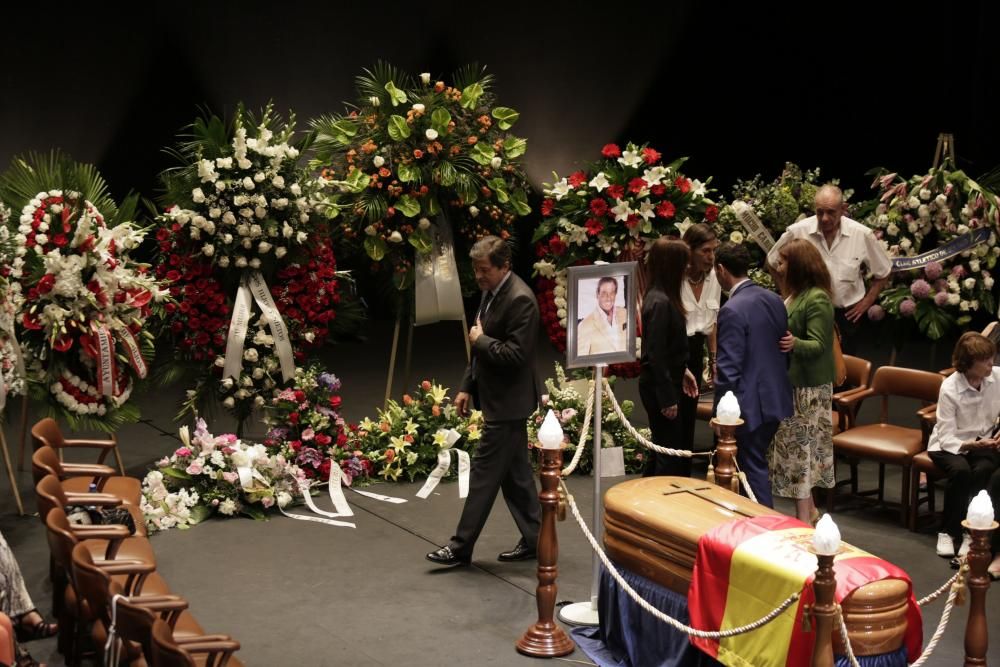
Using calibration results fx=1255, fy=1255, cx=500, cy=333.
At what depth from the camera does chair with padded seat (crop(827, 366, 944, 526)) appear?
6176 millimetres

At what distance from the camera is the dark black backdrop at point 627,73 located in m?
9.64

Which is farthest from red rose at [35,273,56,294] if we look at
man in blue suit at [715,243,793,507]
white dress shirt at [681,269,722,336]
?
white dress shirt at [681,269,722,336]

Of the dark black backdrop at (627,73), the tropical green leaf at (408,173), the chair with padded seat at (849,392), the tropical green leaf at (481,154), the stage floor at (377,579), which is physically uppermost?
the dark black backdrop at (627,73)

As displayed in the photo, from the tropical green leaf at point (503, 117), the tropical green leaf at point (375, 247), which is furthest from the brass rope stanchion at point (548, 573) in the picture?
the tropical green leaf at point (503, 117)

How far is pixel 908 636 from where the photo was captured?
3842 mm

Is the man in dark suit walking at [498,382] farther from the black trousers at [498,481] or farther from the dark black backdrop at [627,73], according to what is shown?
the dark black backdrop at [627,73]

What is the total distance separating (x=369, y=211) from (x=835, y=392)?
9.33 feet

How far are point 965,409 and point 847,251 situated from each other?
170 cm

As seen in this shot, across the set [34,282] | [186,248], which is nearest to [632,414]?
[186,248]

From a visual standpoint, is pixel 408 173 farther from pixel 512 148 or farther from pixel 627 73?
pixel 627 73

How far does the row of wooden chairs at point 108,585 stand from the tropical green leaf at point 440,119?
8.36 feet

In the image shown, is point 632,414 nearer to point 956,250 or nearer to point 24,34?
point 956,250

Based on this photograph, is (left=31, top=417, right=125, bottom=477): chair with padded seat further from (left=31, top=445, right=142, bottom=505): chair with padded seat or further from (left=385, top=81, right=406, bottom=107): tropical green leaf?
(left=385, top=81, right=406, bottom=107): tropical green leaf

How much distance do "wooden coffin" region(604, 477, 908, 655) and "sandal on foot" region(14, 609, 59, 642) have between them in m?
2.19
